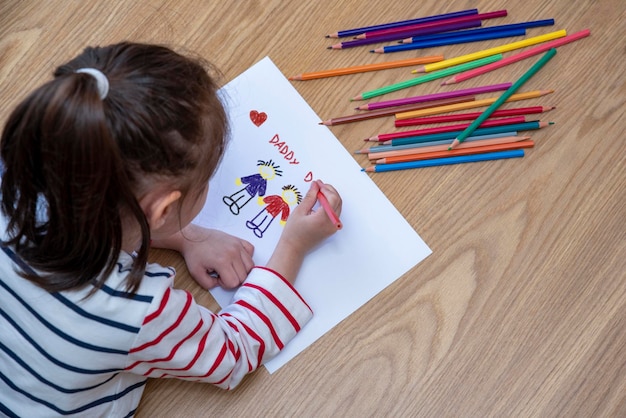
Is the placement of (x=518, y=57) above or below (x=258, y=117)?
below

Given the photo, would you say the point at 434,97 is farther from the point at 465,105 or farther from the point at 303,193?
the point at 303,193

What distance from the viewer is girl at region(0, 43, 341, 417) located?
463 millimetres

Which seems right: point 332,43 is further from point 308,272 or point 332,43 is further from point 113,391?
point 113,391

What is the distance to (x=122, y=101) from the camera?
47cm

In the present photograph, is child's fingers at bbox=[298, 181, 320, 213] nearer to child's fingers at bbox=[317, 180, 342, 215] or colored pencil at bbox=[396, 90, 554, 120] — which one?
child's fingers at bbox=[317, 180, 342, 215]

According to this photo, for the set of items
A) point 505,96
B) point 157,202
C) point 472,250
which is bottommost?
point 472,250

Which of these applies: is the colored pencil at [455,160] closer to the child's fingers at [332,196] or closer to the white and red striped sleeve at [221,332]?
the child's fingers at [332,196]

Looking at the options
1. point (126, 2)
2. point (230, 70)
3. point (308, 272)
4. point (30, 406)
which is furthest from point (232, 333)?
point (126, 2)

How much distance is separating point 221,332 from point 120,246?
0.15 m

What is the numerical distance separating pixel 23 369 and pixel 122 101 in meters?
0.30

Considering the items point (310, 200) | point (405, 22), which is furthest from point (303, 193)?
point (405, 22)

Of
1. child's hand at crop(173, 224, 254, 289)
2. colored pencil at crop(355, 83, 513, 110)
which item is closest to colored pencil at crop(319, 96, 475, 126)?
colored pencil at crop(355, 83, 513, 110)

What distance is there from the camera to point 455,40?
74 centimetres

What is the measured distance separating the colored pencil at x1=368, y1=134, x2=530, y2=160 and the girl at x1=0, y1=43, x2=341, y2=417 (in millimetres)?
73
